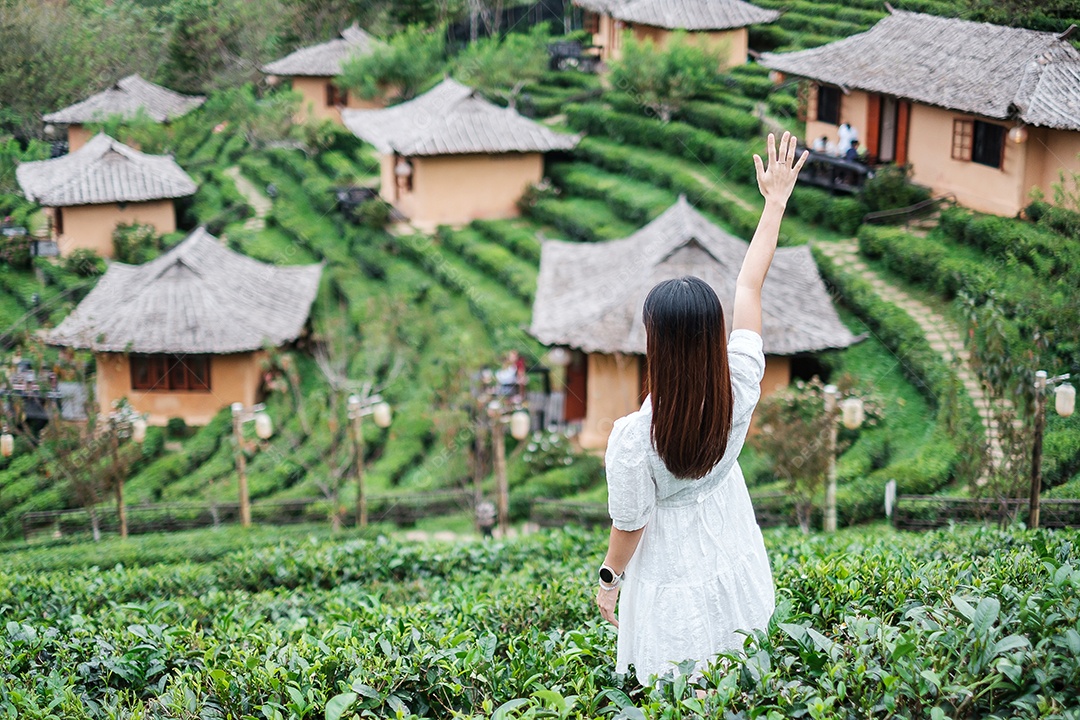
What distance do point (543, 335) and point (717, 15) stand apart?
4.66 m

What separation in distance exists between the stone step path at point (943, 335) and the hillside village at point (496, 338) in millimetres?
55

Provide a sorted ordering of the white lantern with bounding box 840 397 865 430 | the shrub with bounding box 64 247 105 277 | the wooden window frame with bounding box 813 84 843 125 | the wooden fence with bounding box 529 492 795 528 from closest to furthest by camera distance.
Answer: the white lantern with bounding box 840 397 865 430, the wooden fence with bounding box 529 492 795 528, the wooden window frame with bounding box 813 84 843 125, the shrub with bounding box 64 247 105 277

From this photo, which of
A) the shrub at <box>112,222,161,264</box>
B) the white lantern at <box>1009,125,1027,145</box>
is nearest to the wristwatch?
the white lantern at <box>1009,125,1027,145</box>

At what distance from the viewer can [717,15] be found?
568 inches

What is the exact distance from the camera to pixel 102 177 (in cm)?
1569

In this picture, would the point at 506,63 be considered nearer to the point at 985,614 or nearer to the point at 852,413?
the point at 852,413

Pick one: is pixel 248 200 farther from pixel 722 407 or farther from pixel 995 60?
pixel 722 407

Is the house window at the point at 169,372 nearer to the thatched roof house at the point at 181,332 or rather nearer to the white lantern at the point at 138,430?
A: the thatched roof house at the point at 181,332

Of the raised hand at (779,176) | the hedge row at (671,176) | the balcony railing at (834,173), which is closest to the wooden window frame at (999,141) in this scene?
the balcony railing at (834,173)

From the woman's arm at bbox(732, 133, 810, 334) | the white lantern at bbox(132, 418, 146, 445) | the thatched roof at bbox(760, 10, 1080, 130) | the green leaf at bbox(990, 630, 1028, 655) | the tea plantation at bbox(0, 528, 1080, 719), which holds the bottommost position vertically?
the white lantern at bbox(132, 418, 146, 445)

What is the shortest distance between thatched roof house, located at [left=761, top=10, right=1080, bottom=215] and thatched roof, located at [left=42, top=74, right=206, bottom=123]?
7.87m

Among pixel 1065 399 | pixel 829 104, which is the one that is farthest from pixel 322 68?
pixel 1065 399

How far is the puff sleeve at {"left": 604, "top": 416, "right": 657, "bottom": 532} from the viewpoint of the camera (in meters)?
3.04

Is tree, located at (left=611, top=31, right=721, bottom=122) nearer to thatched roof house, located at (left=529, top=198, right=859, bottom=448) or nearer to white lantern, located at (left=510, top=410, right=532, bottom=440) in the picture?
thatched roof house, located at (left=529, top=198, right=859, bottom=448)
